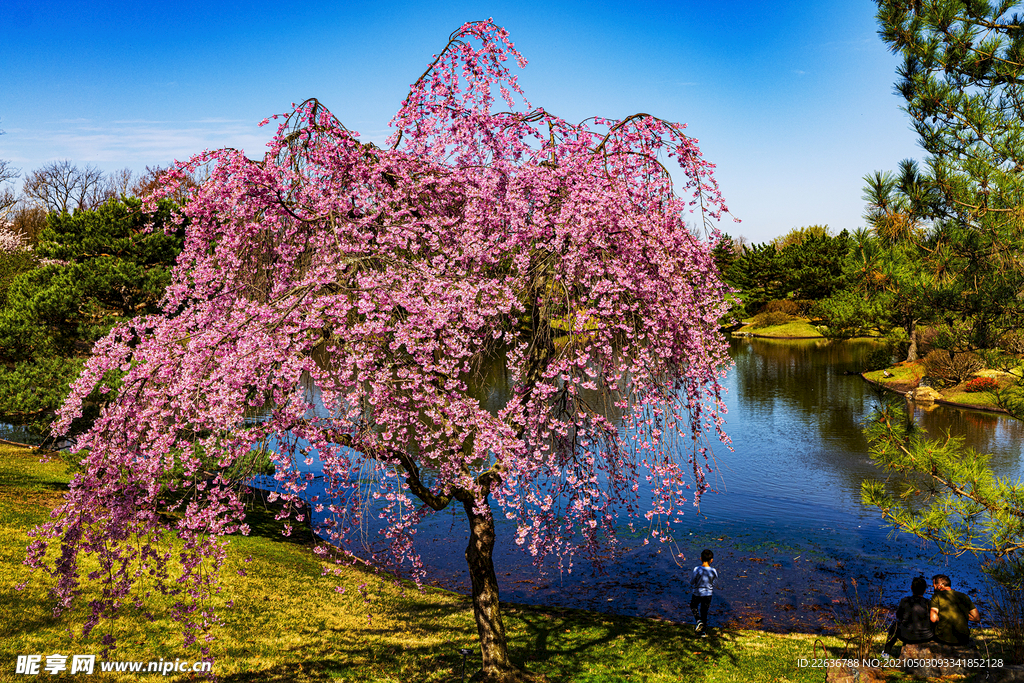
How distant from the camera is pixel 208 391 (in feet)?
22.3

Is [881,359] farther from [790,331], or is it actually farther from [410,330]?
[410,330]

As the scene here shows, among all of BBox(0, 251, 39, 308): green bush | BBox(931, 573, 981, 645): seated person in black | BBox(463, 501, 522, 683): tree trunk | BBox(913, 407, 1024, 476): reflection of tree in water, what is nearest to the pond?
BBox(913, 407, 1024, 476): reflection of tree in water

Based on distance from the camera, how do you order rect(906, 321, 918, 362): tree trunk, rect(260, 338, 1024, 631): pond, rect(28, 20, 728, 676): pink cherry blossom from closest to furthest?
rect(28, 20, 728, 676): pink cherry blossom → rect(260, 338, 1024, 631): pond → rect(906, 321, 918, 362): tree trunk

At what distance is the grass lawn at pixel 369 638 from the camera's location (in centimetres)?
962

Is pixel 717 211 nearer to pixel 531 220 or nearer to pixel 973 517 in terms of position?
Answer: pixel 531 220

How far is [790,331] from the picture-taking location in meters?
75.3

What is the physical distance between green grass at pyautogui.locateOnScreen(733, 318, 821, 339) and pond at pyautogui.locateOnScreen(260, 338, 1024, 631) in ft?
151

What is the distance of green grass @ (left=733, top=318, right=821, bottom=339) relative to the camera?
74.5 m

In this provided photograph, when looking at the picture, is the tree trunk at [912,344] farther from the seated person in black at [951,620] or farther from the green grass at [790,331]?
the seated person in black at [951,620]

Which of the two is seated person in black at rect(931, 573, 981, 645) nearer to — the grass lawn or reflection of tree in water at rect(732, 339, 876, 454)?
the grass lawn

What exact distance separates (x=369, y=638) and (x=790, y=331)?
241ft

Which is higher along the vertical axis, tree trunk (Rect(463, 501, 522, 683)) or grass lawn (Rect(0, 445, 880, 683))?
tree trunk (Rect(463, 501, 522, 683))

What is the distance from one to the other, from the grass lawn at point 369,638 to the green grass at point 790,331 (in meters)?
69.3

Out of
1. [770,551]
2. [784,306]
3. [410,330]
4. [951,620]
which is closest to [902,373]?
[770,551]
